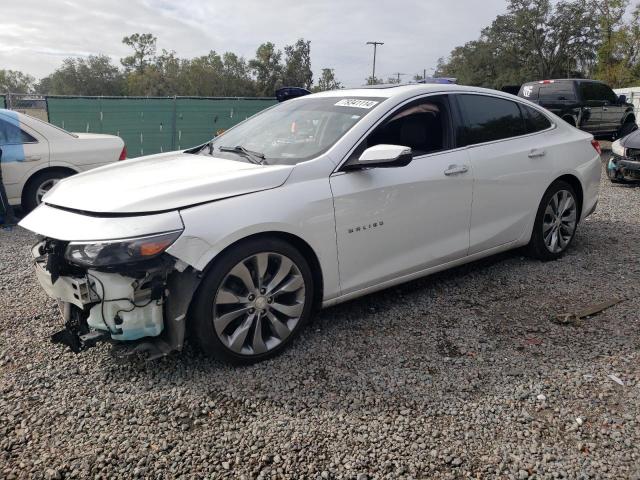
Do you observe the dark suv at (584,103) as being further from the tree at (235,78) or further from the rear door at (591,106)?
the tree at (235,78)

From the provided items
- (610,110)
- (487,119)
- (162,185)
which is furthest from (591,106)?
(162,185)

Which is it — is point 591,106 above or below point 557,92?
below

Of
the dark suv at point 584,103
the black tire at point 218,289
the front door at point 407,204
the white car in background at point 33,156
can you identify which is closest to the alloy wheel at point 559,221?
the front door at point 407,204

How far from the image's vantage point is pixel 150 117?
1341 centimetres

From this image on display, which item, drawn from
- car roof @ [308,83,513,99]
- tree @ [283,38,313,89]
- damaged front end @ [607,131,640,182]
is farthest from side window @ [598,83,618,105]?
tree @ [283,38,313,89]

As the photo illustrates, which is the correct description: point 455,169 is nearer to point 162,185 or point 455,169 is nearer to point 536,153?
point 536,153

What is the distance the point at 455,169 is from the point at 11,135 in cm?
586

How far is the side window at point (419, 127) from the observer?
3.61m

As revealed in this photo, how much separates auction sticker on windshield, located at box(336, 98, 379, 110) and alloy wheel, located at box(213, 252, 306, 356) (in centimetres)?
134

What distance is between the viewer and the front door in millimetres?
3293

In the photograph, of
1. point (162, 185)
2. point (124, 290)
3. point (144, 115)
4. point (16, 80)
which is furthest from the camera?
point (16, 80)

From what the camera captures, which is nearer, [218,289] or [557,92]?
[218,289]

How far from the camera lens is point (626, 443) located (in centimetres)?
238

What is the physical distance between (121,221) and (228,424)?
46.2 inches
